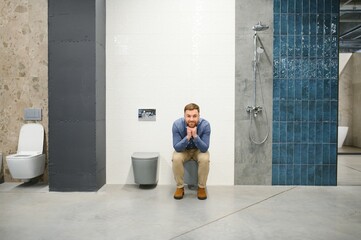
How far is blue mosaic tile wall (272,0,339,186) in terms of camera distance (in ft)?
13.2

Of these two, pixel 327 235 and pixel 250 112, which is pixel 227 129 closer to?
pixel 250 112

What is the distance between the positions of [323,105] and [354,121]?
15.9 feet

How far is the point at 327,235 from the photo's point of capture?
2445 millimetres

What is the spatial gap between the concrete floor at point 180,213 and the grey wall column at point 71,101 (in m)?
0.25

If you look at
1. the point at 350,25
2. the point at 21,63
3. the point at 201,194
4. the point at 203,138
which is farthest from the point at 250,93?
the point at 350,25

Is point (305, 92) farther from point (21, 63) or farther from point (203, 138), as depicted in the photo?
point (21, 63)

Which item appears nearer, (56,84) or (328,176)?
(56,84)

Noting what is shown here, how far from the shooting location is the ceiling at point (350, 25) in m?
5.79

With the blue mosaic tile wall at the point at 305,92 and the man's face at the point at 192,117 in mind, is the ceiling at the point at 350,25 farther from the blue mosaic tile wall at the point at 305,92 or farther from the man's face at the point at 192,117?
the man's face at the point at 192,117

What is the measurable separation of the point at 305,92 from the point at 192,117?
1614mm

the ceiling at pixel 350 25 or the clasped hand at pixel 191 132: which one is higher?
the ceiling at pixel 350 25

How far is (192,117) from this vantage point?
3562mm

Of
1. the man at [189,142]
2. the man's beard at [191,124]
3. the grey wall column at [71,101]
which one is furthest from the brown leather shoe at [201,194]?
the grey wall column at [71,101]

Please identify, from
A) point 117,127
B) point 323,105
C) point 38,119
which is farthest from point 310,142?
point 38,119
